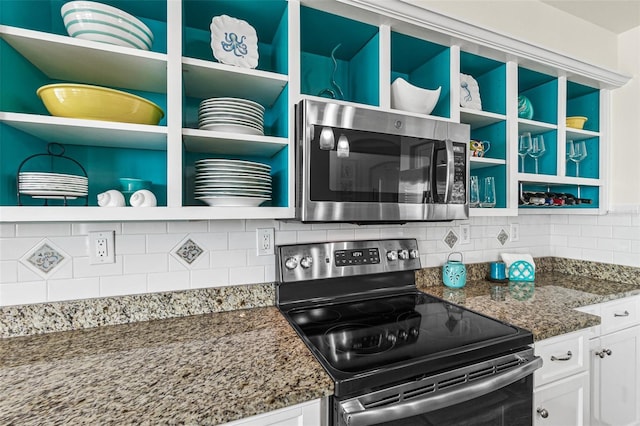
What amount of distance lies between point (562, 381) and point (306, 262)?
114cm

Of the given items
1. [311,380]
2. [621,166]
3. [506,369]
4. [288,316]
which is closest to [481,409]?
[506,369]

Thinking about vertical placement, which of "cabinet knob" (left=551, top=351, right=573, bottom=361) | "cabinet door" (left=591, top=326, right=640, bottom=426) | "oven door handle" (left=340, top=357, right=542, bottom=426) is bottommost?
"cabinet door" (left=591, top=326, right=640, bottom=426)

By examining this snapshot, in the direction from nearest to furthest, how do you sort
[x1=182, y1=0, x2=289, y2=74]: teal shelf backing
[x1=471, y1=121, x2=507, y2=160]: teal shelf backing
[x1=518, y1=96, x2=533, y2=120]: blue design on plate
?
[x1=182, y1=0, x2=289, y2=74]: teal shelf backing < [x1=471, y1=121, x2=507, y2=160]: teal shelf backing < [x1=518, y1=96, x2=533, y2=120]: blue design on plate

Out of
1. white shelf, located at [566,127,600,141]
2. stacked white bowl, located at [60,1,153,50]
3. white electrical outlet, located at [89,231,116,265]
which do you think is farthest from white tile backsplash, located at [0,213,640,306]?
stacked white bowl, located at [60,1,153,50]

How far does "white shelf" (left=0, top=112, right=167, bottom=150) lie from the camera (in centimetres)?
89

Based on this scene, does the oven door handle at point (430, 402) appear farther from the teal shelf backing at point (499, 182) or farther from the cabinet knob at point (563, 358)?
the teal shelf backing at point (499, 182)

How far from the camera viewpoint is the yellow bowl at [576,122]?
1.95m

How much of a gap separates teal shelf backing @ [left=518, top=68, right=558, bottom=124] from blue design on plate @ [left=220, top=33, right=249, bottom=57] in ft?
4.97

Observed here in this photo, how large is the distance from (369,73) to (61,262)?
1.43 metres

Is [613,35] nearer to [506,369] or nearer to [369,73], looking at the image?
[369,73]

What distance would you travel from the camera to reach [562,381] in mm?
1257

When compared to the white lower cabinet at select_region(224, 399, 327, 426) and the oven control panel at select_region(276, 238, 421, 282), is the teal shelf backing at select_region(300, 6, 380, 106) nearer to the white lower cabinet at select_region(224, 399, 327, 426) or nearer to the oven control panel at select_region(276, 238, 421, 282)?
the oven control panel at select_region(276, 238, 421, 282)

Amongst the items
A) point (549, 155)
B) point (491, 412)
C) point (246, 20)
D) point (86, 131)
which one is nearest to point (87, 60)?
point (86, 131)

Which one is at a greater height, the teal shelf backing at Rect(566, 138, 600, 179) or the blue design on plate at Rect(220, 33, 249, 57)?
the blue design on plate at Rect(220, 33, 249, 57)
